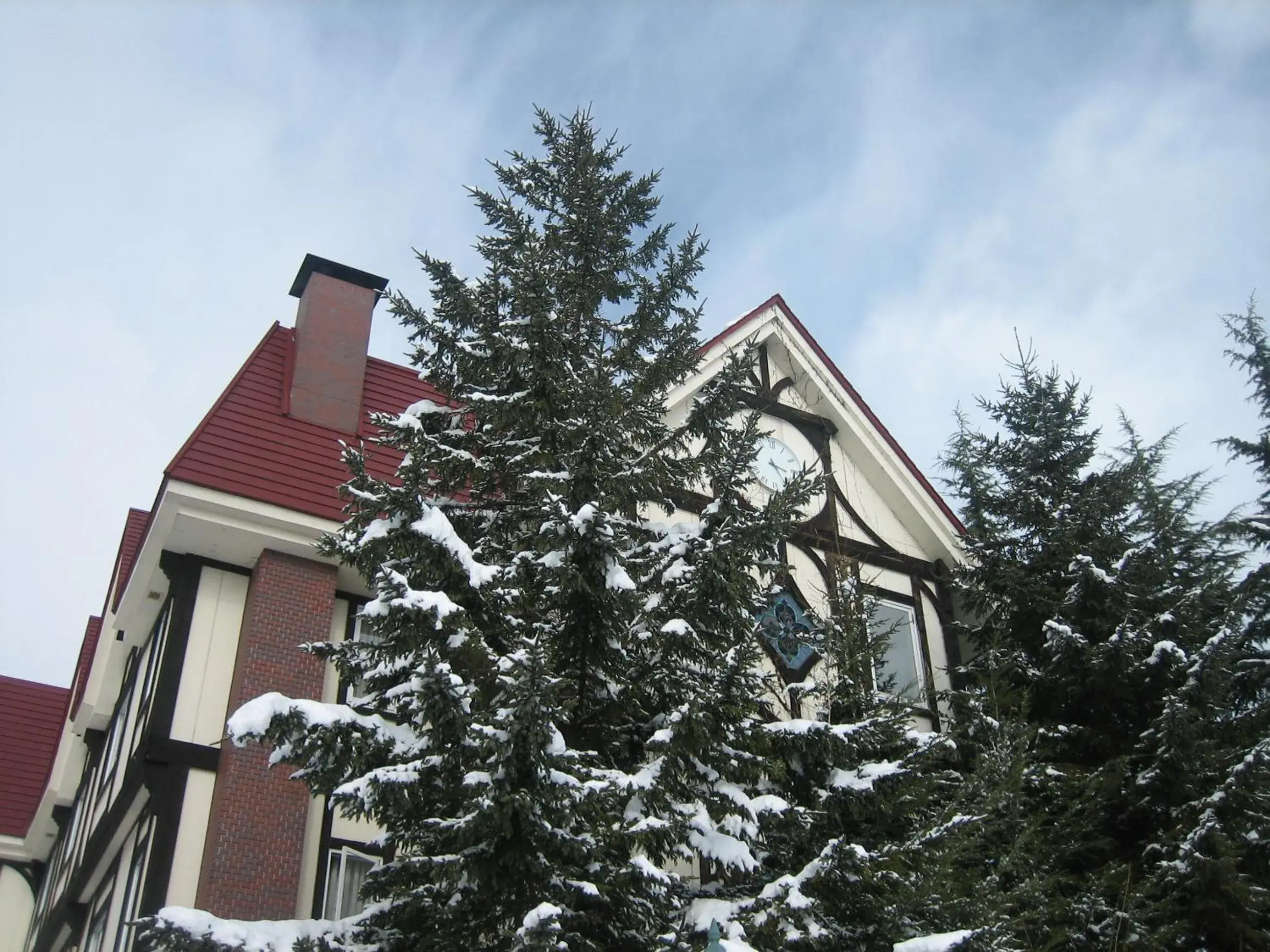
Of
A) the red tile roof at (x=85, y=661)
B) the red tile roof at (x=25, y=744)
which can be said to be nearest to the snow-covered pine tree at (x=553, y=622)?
the red tile roof at (x=85, y=661)

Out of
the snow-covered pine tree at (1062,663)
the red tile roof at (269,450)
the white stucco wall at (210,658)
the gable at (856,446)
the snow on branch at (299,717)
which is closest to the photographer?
the snow on branch at (299,717)

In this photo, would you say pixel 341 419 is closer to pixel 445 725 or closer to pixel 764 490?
pixel 764 490

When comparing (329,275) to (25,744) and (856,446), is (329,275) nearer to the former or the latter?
(856,446)

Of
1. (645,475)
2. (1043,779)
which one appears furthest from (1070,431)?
(645,475)

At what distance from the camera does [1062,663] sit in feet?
45.3

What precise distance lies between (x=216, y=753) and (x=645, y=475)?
5217mm

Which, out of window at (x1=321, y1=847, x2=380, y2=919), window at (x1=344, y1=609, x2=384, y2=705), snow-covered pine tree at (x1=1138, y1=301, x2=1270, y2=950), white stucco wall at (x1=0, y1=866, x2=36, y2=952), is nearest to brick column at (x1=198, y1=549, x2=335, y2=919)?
window at (x1=344, y1=609, x2=384, y2=705)

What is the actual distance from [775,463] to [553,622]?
7.09 metres

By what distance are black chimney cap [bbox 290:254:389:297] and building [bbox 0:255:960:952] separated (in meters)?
0.03

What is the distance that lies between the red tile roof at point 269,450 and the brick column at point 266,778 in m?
0.73

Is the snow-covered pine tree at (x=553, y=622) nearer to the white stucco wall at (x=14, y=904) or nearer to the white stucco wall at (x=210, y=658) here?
the white stucco wall at (x=210, y=658)

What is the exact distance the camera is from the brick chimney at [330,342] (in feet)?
49.6

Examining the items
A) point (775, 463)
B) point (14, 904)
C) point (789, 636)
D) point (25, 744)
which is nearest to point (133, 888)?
point (789, 636)

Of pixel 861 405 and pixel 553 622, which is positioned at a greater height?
pixel 861 405
